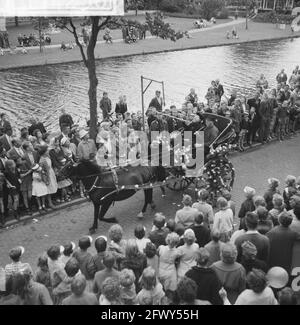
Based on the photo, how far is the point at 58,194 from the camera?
11.4m

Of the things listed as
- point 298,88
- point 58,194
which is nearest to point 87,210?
point 58,194

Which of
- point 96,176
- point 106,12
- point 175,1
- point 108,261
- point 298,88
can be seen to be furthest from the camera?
point 175,1

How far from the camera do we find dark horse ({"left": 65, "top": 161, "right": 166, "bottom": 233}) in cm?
951

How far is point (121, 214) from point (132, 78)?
17.6m

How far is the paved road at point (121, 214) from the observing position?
31.4ft

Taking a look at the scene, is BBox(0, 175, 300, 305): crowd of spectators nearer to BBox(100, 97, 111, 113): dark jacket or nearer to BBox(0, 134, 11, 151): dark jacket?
BBox(0, 134, 11, 151): dark jacket

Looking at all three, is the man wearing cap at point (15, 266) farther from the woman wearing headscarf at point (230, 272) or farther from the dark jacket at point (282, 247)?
the dark jacket at point (282, 247)

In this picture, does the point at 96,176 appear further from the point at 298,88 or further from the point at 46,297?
the point at 298,88

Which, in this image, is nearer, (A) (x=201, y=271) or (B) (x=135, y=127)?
(A) (x=201, y=271)

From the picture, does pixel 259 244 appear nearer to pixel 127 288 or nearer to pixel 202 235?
pixel 202 235

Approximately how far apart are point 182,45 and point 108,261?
3482cm

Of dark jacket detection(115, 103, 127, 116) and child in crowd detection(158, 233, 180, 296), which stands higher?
dark jacket detection(115, 103, 127, 116)

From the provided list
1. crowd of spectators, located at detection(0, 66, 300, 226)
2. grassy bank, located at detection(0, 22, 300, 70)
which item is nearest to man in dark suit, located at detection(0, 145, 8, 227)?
crowd of spectators, located at detection(0, 66, 300, 226)

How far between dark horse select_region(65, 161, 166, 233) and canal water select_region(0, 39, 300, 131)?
8.84m
